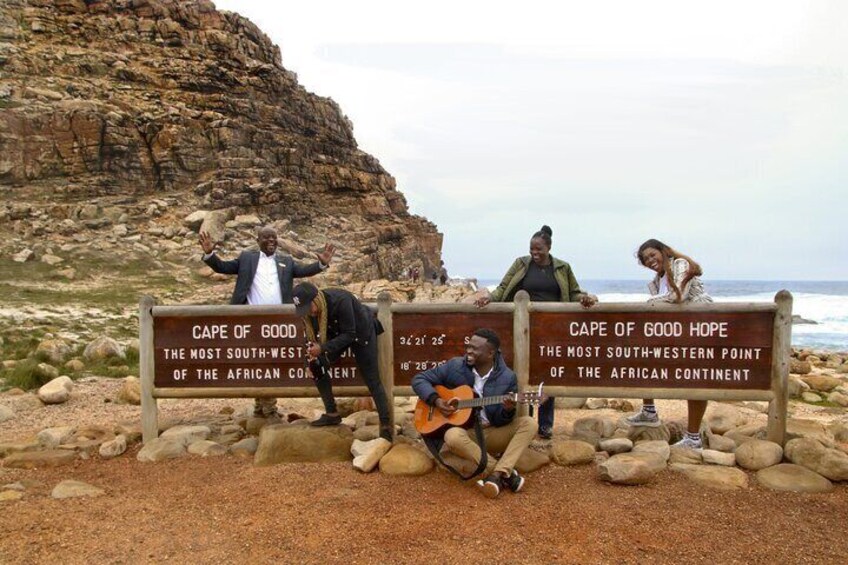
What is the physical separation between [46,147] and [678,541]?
3991 cm

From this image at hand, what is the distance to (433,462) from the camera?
6344 millimetres

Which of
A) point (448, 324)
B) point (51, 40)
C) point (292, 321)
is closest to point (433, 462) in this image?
point (448, 324)

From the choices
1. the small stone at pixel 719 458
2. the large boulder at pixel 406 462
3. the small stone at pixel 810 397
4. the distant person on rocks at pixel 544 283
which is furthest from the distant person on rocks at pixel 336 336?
the small stone at pixel 810 397

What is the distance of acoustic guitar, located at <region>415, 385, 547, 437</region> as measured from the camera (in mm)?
5895

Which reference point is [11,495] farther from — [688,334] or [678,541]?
[688,334]

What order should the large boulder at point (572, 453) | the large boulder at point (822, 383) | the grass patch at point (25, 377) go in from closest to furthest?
the large boulder at point (572, 453)
the grass patch at point (25, 377)
the large boulder at point (822, 383)

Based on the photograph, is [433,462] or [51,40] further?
[51,40]

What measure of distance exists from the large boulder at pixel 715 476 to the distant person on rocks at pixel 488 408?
1527 mm

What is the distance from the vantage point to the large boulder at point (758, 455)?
630 cm

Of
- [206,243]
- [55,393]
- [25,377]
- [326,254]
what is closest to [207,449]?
[206,243]

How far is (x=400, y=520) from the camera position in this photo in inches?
206

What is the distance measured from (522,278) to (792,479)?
327cm

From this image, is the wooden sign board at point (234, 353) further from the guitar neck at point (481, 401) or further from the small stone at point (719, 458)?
the small stone at point (719, 458)

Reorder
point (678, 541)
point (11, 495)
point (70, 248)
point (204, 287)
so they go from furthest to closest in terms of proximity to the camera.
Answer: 1. point (70, 248)
2. point (204, 287)
3. point (11, 495)
4. point (678, 541)
